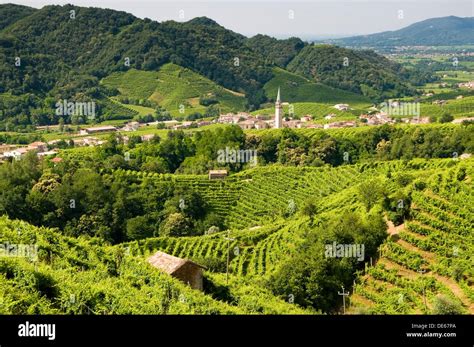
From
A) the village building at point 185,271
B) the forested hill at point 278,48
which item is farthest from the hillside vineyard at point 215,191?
the forested hill at point 278,48

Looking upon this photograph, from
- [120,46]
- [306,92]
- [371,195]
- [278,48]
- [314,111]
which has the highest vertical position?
[278,48]

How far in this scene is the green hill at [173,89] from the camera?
252 ft

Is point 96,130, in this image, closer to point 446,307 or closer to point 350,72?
point 446,307

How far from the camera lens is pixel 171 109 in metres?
74.5

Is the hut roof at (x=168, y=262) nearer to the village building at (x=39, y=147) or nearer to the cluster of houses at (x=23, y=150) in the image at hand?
the cluster of houses at (x=23, y=150)

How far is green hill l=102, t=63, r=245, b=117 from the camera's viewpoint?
76.9 metres

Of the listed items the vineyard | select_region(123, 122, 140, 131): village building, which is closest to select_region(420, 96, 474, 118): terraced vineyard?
the vineyard

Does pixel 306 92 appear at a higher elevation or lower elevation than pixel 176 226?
higher

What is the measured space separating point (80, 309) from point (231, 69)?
91.4 meters

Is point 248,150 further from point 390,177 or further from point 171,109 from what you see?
point 171,109

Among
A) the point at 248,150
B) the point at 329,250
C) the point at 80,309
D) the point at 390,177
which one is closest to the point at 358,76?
the point at 248,150

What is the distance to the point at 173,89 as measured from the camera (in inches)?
3167

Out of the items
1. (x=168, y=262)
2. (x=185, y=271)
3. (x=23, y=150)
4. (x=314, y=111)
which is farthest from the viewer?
(x=314, y=111)

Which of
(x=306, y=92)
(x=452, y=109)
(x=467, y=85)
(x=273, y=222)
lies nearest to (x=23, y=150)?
(x=273, y=222)
